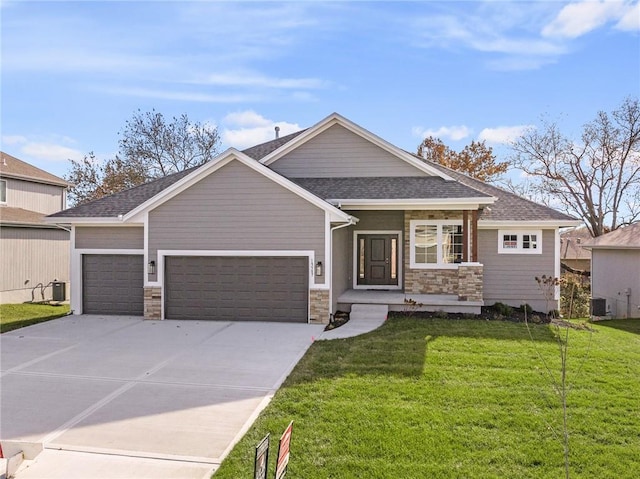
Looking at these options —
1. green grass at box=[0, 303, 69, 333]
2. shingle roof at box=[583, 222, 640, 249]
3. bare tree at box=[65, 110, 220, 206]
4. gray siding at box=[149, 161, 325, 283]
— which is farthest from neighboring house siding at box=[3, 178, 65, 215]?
shingle roof at box=[583, 222, 640, 249]

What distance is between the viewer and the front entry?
14711 millimetres

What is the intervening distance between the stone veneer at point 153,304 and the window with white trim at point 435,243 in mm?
7418

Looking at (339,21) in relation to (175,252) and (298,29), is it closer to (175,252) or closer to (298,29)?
(298,29)

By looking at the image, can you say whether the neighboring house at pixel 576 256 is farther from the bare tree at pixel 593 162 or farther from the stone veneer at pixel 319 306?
the stone veneer at pixel 319 306

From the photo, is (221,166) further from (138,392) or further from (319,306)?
(138,392)

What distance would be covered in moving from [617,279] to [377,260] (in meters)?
11.1

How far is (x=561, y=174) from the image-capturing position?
95.2 ft

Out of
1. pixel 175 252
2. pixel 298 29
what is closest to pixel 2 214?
pixel 175 252

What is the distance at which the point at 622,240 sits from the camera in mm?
18438

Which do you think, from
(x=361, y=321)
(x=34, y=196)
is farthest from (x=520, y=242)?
(x=34, y=196)

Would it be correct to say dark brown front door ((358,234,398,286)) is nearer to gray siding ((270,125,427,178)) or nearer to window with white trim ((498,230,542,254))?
gray siding ((270,125,427,178))

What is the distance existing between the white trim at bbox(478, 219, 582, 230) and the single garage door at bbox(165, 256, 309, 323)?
19.2 feet

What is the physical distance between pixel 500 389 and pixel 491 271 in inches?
324

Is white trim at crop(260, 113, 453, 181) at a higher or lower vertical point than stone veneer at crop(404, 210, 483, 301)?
higher
